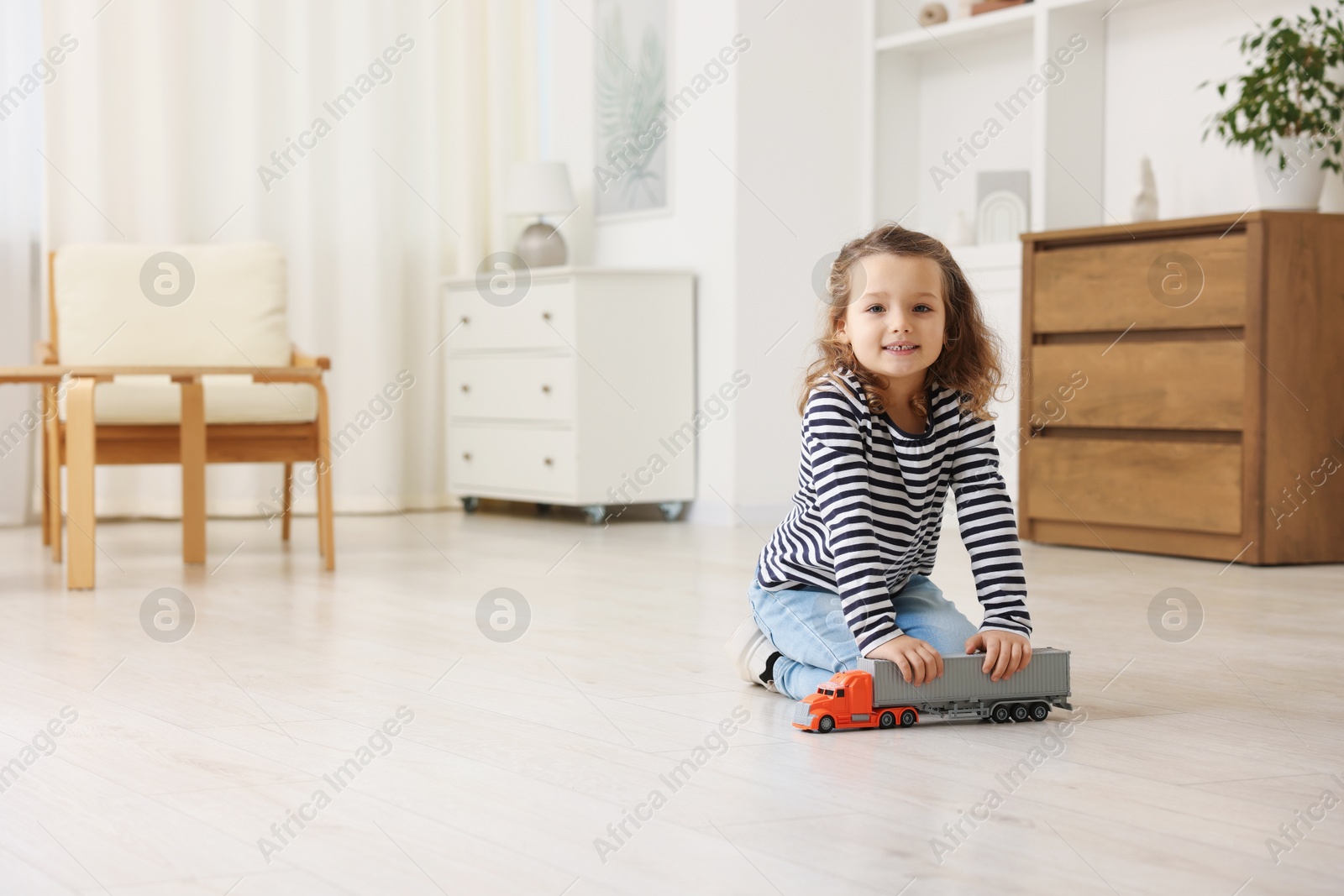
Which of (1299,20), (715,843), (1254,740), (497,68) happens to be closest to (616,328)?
(497,68)

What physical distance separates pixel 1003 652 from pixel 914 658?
11 centimetres

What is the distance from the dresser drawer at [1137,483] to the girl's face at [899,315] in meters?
2.02

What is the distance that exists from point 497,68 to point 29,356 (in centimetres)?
188

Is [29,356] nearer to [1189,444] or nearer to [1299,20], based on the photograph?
[1189,444]

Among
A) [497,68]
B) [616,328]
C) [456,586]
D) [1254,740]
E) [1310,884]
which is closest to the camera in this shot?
[1310,884]

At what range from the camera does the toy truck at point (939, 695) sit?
5.81ft

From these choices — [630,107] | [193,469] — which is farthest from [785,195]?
[193,469]

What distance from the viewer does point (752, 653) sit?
2051 mm

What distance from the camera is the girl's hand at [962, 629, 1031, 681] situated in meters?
1.79

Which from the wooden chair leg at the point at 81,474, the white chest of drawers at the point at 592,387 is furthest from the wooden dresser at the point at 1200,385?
the wooden chair leg at the point at 81,474

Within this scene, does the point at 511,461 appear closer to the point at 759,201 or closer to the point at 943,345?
the point at 759,201

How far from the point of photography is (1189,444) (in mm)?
3691

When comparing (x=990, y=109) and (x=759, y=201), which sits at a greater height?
(x=990, y=109)

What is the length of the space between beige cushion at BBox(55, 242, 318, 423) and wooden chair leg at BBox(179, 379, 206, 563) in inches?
16.3
